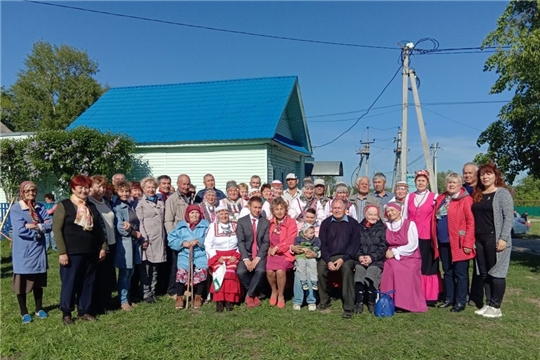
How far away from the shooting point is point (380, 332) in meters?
4.50

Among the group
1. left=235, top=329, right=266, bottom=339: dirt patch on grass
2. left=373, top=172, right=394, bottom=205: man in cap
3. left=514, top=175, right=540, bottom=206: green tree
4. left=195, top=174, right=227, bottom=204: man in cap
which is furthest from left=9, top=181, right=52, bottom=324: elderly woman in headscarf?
left=514, top=175, right=540, bottom=206: green tree

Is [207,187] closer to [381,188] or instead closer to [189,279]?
[189,279]

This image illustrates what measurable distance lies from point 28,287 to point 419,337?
184 inches

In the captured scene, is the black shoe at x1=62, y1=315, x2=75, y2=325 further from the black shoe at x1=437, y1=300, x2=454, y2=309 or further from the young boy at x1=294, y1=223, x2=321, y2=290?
the black shoe at x1=437, y1=300, x2=454, y2=309

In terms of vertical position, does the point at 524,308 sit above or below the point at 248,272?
below

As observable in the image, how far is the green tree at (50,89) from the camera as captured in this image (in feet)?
112

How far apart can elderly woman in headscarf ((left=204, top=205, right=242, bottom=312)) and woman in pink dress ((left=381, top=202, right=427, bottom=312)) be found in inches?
79.5

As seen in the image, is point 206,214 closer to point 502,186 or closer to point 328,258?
point 328,258

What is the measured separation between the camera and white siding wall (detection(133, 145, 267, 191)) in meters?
13.3

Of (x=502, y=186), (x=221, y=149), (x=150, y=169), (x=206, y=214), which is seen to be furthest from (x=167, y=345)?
(x=150, y=169)

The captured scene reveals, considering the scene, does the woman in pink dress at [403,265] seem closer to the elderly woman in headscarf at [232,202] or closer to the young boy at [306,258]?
the young boy at [306,258]

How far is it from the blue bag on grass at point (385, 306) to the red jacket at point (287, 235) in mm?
1312

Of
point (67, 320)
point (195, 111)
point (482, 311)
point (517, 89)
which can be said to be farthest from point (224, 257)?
point (195, 111)

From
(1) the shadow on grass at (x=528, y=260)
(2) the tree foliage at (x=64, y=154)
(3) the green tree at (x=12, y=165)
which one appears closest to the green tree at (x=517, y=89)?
(1) the shadow on grass at (x=528, y=260)
